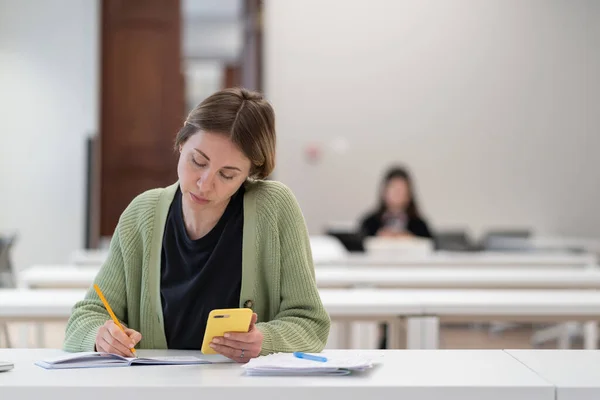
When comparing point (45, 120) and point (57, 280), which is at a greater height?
point (45, 120)

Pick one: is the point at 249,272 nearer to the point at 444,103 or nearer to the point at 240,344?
the point at 240,344

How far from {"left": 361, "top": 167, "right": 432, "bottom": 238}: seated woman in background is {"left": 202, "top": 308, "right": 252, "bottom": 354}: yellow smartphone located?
504cm

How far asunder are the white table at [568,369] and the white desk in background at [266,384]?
1.1 inches

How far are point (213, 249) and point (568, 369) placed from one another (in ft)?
2.84

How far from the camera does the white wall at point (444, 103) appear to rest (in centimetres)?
903

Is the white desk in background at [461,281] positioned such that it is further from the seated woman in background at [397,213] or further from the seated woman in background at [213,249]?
the seated woman in background at [397,213]

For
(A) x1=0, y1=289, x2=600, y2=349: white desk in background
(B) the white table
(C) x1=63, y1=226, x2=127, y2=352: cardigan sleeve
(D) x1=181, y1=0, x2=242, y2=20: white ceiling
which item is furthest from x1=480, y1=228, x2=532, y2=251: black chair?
(D) x1=181, y1=0, x2=242, y2=20: white ceiling

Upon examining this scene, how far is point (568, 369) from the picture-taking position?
76.5 inches

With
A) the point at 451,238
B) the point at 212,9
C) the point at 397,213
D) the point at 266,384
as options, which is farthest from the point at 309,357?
the point at 212,9

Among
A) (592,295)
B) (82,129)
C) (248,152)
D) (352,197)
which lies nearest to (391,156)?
(352,197)

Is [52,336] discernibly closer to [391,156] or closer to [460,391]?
[391,156]

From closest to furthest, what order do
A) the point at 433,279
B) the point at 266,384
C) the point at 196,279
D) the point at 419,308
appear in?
1. the point at 266,384
2. the point at 196,279
3. the point at 419,308
4. the point at 433,279

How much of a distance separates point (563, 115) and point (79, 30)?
477 centimetres

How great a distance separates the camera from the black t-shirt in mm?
2260
